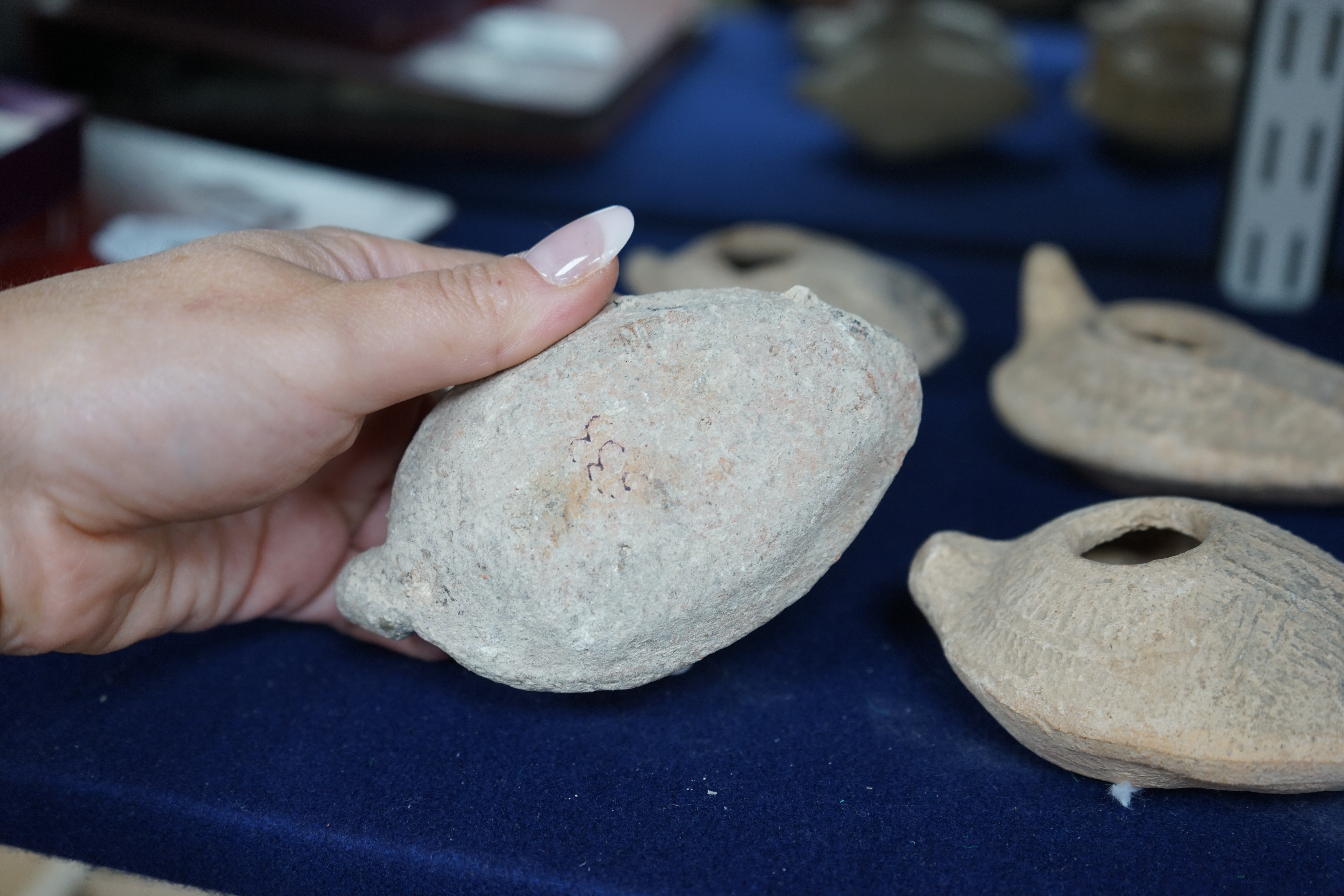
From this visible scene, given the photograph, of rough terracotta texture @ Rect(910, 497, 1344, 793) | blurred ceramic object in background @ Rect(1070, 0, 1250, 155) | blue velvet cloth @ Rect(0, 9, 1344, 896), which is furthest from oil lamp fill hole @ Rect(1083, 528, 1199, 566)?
blurred ceramic object in background @ Rect(1070, 0, 1250, 155)

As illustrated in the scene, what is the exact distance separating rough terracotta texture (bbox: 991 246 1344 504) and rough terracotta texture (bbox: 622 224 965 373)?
25 cm

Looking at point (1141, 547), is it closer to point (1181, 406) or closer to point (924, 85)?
point (1181, 406)

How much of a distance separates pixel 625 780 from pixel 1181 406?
108cm

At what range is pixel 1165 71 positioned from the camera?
3031 millimetres

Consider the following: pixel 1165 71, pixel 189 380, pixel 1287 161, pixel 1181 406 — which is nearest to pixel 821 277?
pixel 1181 406

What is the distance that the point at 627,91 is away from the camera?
3.50 meters

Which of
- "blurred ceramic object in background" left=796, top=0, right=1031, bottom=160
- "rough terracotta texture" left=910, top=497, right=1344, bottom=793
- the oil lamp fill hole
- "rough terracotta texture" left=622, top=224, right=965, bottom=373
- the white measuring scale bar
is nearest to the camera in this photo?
"rough terracotta texture" left=910, top=497, right=1344, bottom=793

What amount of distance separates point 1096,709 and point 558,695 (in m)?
0.64

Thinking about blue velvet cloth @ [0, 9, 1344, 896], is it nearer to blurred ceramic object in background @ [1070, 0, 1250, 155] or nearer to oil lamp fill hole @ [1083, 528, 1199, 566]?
oil lamp fill hole @ [1083, 528, 1199, 566]

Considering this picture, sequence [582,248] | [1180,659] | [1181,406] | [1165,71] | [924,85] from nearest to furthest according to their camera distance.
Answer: [1180,659] < [582,248] < [1181,406] < [1165,71] < [924,85]

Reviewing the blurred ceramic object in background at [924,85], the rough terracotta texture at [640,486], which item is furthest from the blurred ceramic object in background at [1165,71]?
the rough terracotta texture at [640,486]

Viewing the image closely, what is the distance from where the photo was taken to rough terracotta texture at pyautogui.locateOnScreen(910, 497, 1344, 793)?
3.83ft

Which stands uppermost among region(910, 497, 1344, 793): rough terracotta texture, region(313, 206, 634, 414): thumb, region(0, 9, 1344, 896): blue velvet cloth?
region(313, 206, 634, 414): thumb

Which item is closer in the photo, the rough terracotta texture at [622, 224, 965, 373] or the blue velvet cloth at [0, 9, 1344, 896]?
the blue velvet cloth at [0, 9, 1344, 896]
